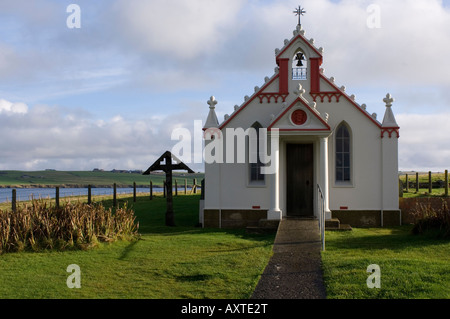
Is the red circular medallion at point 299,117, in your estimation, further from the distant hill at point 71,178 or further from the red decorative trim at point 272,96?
the distant hill at point 71,178

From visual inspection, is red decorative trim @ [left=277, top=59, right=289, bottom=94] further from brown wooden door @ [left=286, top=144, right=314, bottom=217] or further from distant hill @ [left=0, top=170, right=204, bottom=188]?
distant hill @ [left=0, top=170, right=204, bottom=188]

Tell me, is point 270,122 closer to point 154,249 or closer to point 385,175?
point 385,175

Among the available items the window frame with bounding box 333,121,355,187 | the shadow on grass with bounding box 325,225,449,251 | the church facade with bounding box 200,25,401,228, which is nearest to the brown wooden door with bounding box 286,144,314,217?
the church facade with bounding box 200,25,401,228

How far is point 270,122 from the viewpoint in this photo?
18.8 metres

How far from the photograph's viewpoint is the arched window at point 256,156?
63.7 ft

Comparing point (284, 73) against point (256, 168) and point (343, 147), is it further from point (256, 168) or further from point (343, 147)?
point (256, 168)

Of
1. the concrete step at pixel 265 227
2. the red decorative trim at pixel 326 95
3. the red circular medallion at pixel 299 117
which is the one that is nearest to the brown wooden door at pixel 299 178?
the red circular medallion at pixel 299 117

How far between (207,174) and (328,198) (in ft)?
16.6

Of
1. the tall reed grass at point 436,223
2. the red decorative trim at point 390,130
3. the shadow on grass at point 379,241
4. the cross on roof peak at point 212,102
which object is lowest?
the shadow on grass at point 379,241

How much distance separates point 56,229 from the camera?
1345cm

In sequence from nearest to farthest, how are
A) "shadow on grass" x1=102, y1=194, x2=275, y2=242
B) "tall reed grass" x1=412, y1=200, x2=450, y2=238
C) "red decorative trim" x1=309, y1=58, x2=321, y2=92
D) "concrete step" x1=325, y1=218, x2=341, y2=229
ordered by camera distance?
"tall reed grass" x1=412, y1=200, x2=450, y2=238 < "shadow on grass" x1=102, y1=194, x2=275, y2=242 < "concrete step" x1=325, y1=218, x2=341, y2=229 < "red decorative trim" x1=309, y1=58, x2=321, y2=92

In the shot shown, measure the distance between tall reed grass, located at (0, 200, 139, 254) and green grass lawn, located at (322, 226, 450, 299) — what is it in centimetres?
652

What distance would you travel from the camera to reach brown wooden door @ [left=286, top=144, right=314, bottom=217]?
19344 mm

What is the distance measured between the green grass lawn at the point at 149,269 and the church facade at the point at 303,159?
3.60 m
